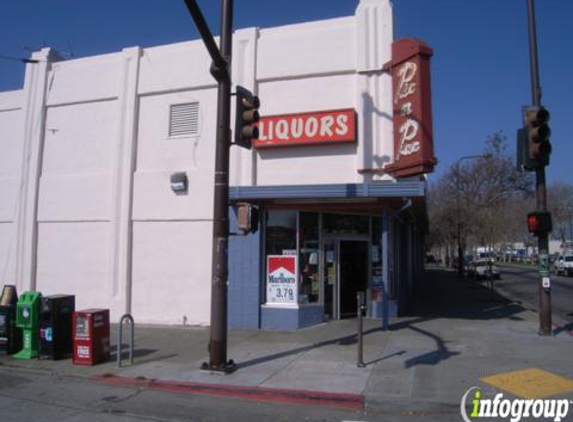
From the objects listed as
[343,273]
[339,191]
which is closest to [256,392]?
[339,191]

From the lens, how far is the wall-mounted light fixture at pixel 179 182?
14.3 metres

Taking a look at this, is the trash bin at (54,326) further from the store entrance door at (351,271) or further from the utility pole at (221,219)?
the store entrance door at (351,271)

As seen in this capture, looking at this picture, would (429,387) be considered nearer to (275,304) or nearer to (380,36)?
(275,304)

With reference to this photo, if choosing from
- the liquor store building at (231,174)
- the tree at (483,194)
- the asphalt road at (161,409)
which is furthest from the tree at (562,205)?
the asphalt road at (161,409)

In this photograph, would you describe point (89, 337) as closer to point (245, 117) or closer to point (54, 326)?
point (54, 326)

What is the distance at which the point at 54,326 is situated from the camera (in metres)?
10.3

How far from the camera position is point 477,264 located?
38.8 m

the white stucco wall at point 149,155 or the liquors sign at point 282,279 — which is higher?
the white stucco wall at point 149,155

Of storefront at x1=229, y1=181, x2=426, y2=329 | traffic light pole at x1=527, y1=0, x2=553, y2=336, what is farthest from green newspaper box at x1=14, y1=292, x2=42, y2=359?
traffic light pole at x1=527, y1=0, x2=553, y2=336

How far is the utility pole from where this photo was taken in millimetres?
8922

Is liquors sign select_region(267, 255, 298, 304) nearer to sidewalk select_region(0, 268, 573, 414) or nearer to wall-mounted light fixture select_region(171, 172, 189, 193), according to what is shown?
sidewalk select_region(0, 268, 573, 414)

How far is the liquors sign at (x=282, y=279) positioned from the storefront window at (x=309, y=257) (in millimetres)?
265

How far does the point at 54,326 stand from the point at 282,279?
17.9 feet

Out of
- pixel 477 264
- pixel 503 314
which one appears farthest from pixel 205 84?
pixel 477 264
